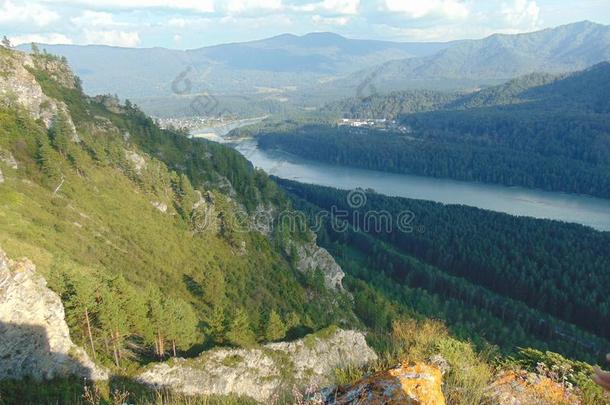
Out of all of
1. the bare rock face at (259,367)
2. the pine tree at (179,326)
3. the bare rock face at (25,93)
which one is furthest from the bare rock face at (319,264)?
the bare rock face at (25,93)

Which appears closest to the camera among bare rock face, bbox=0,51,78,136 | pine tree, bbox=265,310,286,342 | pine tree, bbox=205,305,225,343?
pine tree, bbox=205,305,225,343

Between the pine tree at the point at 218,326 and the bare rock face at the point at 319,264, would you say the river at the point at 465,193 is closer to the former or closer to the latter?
the bare rock face at the point at 319,264

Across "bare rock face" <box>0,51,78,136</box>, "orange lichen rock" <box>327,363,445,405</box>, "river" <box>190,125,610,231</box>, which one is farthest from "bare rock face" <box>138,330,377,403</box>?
"river" <box>190,125,610,231</box>

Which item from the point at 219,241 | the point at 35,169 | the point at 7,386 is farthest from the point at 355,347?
the point at 35,169

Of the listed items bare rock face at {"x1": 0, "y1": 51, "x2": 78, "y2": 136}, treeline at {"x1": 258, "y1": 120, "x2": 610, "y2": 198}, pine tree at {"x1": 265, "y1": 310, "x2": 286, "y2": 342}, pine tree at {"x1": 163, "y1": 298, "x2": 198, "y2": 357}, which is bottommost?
treeline at {"x1": 258, "y1": 120, "x2": 610, "y2": 198}

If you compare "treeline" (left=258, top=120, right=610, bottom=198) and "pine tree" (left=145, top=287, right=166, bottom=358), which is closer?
"pine tree" (left=145, top=287, right=166, bottom=358)

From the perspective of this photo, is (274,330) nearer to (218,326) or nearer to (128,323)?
(218,326)

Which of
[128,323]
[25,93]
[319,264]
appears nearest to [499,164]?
[319,264]

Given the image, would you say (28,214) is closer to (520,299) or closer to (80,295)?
(80,295)

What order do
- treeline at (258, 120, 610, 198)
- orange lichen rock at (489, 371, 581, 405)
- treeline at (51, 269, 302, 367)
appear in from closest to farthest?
orange lichen rock at (489, 371, 581, 405), treeline at (51, 269, 302, 367), treeline at (258, 120, 610, 198)

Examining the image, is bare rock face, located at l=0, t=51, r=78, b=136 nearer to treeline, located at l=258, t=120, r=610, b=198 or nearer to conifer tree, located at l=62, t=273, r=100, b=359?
conifer tree, located at l=62, t=273, r=100, b=359
